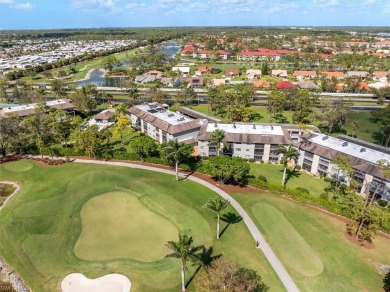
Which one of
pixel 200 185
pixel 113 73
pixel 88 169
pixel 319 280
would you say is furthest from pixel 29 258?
pixel 113 73

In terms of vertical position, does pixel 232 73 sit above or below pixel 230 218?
above

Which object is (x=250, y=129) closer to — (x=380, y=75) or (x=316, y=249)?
(x=316, y=249)

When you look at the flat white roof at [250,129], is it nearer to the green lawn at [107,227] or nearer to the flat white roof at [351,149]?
the flat white roof at [351,149]

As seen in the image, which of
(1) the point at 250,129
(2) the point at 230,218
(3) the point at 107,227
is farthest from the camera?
(1) the point at 250,129

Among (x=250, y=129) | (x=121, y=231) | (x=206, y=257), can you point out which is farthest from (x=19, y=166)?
(x=250, y=129)

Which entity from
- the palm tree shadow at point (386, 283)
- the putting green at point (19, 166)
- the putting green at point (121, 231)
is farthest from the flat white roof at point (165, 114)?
the palm tree shadow at point (386, 283)

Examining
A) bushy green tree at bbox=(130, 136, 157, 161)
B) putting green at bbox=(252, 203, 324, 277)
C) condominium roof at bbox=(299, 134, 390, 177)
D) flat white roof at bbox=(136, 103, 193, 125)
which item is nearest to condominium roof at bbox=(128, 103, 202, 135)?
flat white roof at bbox=(136, 103, 193, 125)

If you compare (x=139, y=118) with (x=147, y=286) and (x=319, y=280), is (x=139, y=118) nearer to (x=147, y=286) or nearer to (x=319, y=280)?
(x=147, y=286)
